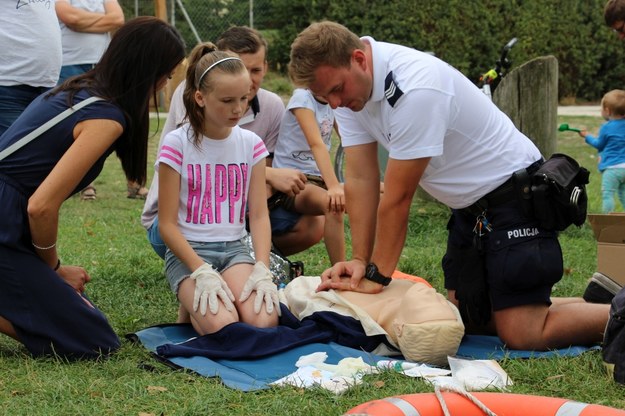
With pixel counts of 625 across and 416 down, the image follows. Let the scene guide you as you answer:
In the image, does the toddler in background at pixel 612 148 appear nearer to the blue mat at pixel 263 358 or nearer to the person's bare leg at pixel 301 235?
the person's bare leg at pixel 301 235

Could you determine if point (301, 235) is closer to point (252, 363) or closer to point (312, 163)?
point (312, 163)

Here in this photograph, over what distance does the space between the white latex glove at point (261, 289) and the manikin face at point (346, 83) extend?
32.7 inches

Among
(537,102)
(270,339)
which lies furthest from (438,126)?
(537,102)

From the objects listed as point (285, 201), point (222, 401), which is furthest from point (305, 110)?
point (222, 401)

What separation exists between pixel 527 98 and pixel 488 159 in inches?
149

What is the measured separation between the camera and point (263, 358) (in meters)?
3.94

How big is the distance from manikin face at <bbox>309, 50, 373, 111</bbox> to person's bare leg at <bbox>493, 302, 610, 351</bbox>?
1.12 metres

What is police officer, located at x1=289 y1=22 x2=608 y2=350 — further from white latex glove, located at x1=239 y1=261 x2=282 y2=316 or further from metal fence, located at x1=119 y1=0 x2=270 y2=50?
metal fence, located at x1=119 y1=0 x2=270 y2=50

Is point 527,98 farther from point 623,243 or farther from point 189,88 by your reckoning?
point 189,88

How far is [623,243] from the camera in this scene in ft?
15.0

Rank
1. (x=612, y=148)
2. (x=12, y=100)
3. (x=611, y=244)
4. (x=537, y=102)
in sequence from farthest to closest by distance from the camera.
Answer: (x=612, y=148) < (x=537, y=102) < (x=12, y=100) < (x=611, y=244)

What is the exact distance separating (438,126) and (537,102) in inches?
161

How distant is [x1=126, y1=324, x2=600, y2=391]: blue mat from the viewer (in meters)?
3.68

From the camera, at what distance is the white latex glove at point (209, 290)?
411 cm
